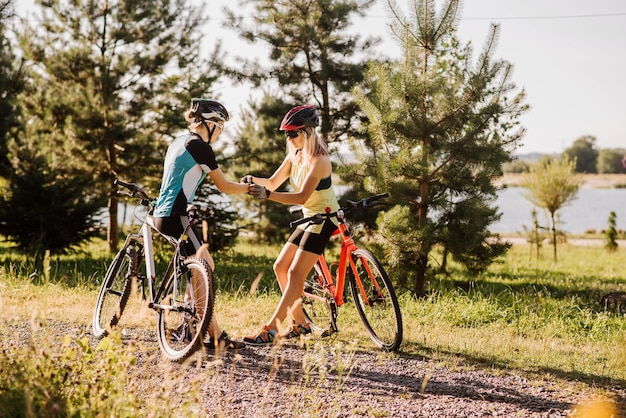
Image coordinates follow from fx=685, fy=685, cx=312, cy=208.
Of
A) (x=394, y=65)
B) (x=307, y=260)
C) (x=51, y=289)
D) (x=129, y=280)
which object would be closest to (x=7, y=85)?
(x=51, y=289)

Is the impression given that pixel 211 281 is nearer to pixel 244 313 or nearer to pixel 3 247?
pixel 244 313

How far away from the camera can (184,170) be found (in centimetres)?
508

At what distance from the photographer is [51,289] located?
8445 mm

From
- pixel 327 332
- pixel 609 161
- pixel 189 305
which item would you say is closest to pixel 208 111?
pixel 189 305

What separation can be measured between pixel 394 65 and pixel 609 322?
4.06 m

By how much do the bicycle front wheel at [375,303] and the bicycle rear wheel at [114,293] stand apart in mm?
1822

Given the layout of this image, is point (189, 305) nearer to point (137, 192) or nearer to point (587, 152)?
point (137, 192)

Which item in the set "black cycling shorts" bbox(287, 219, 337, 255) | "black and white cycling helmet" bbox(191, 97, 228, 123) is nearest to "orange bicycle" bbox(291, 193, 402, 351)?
"black cycling shorts" bbox(287, 219, 337, 255)

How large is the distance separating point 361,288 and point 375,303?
0.55 ft

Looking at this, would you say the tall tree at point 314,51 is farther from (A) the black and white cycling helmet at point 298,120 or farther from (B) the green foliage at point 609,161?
(B) the green foliage at point 609,161

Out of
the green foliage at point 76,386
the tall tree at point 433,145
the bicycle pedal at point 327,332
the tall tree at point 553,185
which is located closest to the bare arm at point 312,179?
the bicycle pedal at point 327,332

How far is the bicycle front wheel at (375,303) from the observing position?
5.40 m

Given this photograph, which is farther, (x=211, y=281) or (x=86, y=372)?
(x=211, y=281)

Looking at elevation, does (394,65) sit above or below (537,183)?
above
